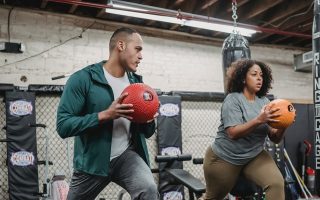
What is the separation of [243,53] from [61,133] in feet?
9.41

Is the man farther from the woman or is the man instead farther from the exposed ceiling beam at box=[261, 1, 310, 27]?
the exposed ceiling beam at box=[261, 1, 310, 27]

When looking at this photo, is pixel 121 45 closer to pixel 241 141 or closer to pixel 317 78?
pixel 241 141

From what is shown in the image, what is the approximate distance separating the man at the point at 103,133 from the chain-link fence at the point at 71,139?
3.15 meters

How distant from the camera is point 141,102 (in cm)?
229

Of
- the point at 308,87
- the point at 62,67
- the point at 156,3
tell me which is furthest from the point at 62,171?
the point at 308,87

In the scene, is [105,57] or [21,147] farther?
[105,57]

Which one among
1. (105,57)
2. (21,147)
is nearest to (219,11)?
(105,57)

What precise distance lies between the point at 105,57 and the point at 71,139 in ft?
5.48

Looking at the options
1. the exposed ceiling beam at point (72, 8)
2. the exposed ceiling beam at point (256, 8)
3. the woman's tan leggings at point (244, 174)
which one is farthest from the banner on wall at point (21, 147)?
the exposed ceiling beam at point (256, 8)

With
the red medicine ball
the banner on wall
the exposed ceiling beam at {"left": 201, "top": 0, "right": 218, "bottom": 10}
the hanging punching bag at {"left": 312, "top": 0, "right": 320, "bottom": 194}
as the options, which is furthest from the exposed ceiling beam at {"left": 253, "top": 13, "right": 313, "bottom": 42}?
the red medicine ball

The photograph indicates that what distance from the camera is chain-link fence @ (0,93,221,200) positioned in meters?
5.79

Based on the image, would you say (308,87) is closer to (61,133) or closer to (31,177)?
(31,177)

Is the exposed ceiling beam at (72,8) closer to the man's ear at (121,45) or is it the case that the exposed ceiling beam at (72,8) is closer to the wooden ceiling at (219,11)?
the wooden ceiling at (219,11)

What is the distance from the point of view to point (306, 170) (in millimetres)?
7688
